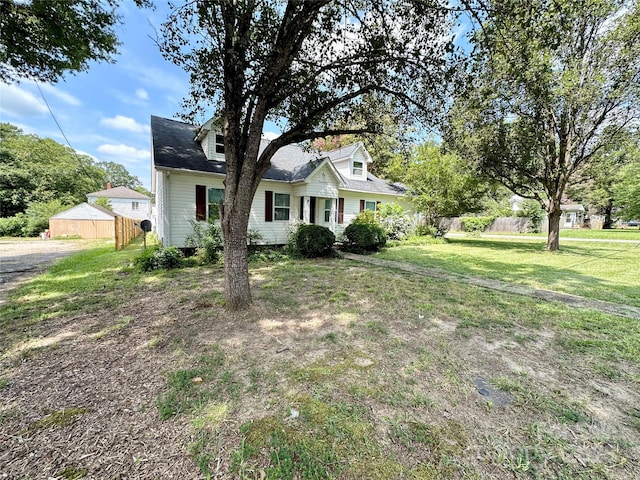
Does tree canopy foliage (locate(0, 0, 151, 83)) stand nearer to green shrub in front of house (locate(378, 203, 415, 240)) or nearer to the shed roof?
green shrub in front of house (locate(378, 203, 415, 240))

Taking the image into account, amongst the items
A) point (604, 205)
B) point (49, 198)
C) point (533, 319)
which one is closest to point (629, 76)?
point (533, 319)

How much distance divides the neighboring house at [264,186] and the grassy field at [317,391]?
5.37m

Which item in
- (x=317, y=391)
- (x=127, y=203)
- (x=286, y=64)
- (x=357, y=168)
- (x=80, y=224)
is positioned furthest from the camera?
(x=127, y=203)

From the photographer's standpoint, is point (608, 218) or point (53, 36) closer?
point (53, 36)

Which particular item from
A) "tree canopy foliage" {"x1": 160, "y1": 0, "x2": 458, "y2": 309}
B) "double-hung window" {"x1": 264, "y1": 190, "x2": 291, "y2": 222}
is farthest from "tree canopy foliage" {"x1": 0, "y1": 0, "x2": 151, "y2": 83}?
"double-hung window" {"x1": 264, "y1": 190, "x2": 291, "y2": 222}

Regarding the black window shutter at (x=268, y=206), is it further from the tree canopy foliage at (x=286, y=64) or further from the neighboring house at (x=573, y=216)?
the neighboring house at (x=573, y=216)

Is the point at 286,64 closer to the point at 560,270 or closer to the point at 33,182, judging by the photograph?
the point at 560,270

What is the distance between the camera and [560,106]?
35.7 ft

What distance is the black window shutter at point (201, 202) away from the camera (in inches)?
407

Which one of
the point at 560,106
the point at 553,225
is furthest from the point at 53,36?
the point at 553,225

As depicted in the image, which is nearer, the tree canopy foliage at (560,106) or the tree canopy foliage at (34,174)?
the tree canopy foliage at (560,106)

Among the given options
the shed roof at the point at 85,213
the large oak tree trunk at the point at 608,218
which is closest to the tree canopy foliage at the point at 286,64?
the shed roof at the point at 85,213

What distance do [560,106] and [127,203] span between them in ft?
149

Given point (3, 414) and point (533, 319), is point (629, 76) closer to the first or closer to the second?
point (533, 319)
